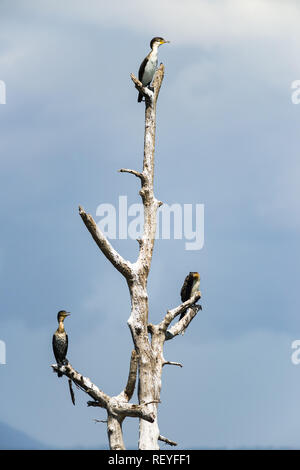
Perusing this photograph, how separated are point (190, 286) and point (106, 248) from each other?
3.50 metres

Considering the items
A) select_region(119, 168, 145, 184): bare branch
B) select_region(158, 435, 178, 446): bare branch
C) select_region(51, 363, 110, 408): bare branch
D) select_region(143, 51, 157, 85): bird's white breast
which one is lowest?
select_region(158, 435, 178, 446): bare branch

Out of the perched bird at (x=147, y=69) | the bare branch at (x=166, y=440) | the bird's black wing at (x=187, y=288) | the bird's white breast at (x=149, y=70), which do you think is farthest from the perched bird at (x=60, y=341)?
the bird's white breast at (x=149, y=70)

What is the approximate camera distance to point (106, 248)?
47.2 ft

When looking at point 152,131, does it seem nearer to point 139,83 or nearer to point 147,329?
point 139,83

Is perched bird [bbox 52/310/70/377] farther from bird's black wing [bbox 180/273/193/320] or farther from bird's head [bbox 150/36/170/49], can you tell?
bird's head [bbox 150/36/170/49]

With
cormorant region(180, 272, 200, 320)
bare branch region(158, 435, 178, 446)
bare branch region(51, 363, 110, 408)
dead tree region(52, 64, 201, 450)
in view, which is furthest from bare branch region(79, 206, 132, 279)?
bare branch region(158, 435, 178, 446)

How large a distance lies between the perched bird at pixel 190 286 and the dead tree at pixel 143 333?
1.12 m

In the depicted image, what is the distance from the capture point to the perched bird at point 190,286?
17266mm

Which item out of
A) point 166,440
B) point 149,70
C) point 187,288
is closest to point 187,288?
point 187,288

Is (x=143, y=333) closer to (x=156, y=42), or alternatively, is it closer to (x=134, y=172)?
(x=134, y=172)

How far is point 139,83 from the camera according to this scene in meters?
15.9

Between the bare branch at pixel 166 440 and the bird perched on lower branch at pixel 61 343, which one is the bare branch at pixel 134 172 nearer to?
the bird perched on lower branch at pixel 61 343

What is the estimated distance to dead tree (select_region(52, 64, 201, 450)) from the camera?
14.1m
